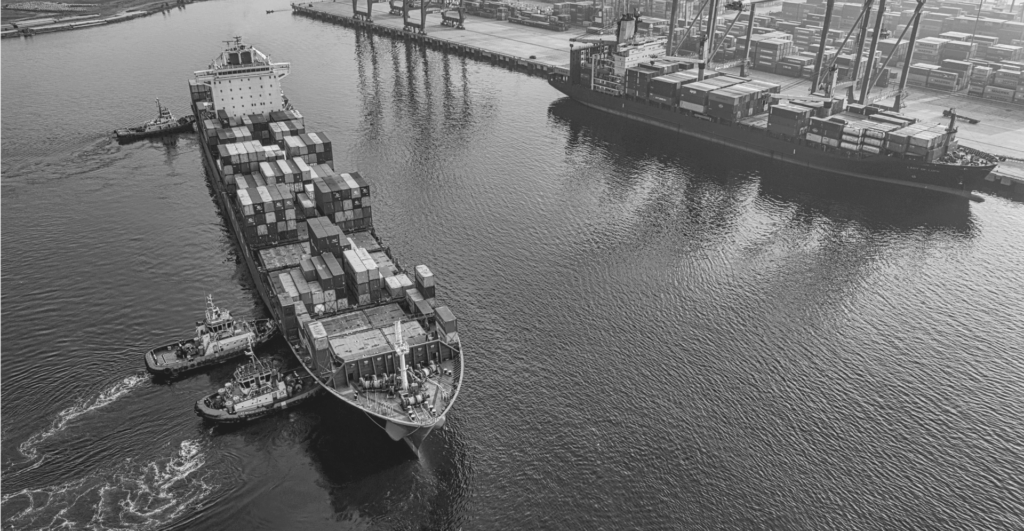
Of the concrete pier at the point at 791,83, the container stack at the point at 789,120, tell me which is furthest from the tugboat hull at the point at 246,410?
the concrete pier at the point at 791,83

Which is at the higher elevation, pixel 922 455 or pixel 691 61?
pixel 691 61

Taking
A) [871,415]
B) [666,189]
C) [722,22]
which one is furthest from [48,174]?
[722,22]

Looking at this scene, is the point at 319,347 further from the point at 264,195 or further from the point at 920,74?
the point at 920,74

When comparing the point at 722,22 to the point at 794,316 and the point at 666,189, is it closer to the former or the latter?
the point at 666,189

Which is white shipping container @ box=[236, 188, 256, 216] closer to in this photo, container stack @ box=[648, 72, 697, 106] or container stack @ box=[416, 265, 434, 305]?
container stack @ box=[416, 265, 434, 305]

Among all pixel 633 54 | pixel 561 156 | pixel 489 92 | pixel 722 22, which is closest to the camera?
pixel 561 156

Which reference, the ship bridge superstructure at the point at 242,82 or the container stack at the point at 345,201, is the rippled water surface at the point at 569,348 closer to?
the container stack at the point at 345,201
